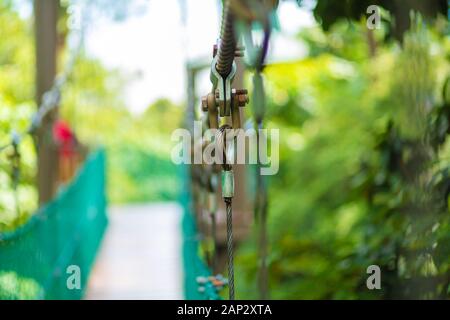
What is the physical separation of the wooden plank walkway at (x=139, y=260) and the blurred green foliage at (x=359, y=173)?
0.48 meters

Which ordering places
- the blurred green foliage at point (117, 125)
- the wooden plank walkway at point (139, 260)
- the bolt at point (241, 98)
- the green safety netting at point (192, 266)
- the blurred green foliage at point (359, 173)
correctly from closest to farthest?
the bolt at point (241, 98), the blurred green foliage at point (359, 173), the green safety netting at point (192, 266), the wooden plank walkway at point (139, 260), the blurred green foliage at point (117, 125)

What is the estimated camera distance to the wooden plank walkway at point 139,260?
14.9 feet

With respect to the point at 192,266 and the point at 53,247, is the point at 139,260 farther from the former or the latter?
the point at 192,266

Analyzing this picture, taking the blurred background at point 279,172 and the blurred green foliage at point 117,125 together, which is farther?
the blurred green foliage at point 117,125

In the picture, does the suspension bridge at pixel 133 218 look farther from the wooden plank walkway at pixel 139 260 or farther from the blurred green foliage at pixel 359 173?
the blurred green foliage at pixel 359 173

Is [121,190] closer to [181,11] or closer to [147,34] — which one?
[147,34]

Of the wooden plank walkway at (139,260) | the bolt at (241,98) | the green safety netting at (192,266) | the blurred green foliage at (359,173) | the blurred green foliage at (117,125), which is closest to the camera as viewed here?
the bolt at (241,98)

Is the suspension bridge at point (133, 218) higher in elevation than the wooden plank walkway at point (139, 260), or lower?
higher

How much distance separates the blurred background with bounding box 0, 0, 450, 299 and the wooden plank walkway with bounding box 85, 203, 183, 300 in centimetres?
2

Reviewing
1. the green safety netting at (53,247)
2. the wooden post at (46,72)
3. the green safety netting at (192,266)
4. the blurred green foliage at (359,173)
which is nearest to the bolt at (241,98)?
the blurred green foliage at (359,173)

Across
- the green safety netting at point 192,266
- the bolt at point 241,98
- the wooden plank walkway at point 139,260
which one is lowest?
the wooden plank walkway at point 139,260

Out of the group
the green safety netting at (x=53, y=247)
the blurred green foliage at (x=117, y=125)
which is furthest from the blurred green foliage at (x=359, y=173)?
the blurred green foliage at (x=117, y=125)
